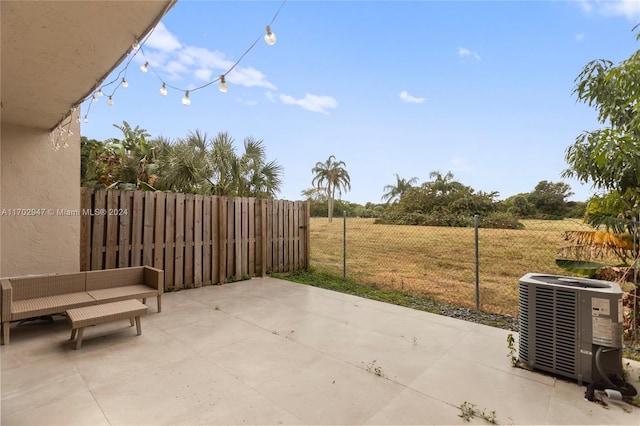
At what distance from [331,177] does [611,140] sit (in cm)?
2820

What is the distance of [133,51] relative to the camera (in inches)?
86.0

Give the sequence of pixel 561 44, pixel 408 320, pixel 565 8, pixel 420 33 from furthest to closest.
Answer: pixel 420 33
pixel 561 44
pixel 565 8
pixel 408 320

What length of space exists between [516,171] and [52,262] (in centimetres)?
1501

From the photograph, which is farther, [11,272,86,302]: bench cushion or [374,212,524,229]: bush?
[374,212,524,229]: bush

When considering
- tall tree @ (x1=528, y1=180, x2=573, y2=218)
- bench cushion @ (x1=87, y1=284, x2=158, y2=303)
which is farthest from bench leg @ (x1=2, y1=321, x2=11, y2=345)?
tall tree @ (x1=528, y1=180, x2=573, y2=218)

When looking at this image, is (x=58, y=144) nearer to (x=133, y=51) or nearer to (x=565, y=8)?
(x=133, y=51)

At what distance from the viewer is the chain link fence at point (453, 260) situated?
527 cm

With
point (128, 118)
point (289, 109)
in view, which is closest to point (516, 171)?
point (289, 109)

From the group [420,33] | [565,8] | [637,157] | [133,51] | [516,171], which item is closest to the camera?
[133,51]

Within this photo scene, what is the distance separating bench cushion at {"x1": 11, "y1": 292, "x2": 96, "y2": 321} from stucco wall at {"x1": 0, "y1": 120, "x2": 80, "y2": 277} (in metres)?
0.92

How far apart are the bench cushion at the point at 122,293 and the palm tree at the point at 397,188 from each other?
2849cm

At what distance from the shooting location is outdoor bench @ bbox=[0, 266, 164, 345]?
312 cm

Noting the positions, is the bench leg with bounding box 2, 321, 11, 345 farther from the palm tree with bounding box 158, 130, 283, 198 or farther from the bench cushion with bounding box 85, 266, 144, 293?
the palm tree with bounding box 158, 130, 283, 198

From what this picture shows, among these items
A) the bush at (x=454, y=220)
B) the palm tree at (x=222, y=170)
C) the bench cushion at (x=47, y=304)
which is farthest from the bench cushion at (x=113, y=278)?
the bush at (x=454, y=220)
